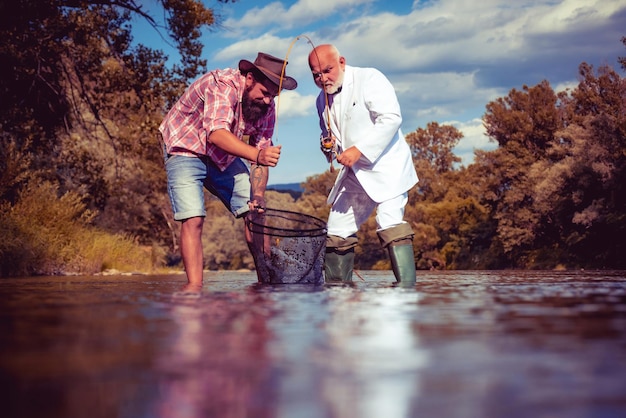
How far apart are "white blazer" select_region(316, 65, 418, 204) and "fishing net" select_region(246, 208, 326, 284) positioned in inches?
22.2

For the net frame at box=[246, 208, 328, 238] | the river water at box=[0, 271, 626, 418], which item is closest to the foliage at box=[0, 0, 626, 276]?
the net frame at box=[246, 208, 328, 238]

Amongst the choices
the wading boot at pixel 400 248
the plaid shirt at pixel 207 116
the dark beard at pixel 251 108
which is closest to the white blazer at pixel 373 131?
the wading boot at pixel 400 248

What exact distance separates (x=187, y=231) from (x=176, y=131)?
803 millimetres

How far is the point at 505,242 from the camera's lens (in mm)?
43250

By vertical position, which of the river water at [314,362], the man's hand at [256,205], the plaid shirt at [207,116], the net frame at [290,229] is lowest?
the river water at [314,362]

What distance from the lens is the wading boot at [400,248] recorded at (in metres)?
6.38

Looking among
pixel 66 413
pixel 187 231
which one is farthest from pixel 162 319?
pixel 187 231

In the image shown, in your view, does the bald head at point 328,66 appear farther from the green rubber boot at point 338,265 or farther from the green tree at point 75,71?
the green tree at point 75,71

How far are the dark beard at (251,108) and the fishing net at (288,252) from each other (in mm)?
826

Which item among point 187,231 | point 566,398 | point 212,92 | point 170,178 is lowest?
point 566,398

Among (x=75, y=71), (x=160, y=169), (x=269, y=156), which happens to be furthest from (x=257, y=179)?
(x=160, y=169)

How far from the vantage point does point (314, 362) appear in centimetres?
191

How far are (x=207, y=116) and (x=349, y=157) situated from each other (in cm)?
112

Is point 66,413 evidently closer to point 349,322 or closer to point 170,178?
point 349,322
